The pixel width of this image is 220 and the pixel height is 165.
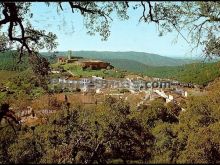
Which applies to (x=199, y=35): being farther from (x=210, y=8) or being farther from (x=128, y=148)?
(x=128, y=148)

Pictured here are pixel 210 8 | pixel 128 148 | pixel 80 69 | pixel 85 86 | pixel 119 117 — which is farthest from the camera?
pixel 80 69

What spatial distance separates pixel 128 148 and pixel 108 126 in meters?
5.32

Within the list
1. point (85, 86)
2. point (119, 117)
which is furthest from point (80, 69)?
point (119, 117)

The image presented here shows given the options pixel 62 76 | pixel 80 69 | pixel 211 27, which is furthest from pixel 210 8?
pixel 80 69

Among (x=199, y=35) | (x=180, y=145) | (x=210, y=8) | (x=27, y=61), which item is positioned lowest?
(x=180, y=145)

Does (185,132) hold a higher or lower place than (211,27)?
lower

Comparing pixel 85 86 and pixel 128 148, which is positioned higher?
pixel 128 148

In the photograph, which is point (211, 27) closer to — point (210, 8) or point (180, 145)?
point (210, 8)

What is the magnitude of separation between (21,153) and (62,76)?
446ft

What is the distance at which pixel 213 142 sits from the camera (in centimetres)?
3266

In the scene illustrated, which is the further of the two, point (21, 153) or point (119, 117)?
point (119, 117)

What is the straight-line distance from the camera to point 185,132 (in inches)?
1661

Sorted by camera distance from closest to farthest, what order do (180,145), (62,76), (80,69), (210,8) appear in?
(210,8) → (180,145) → (62,76) → (80,69)

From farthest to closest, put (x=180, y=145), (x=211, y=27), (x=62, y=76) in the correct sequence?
(x=62, y=76)
(x=180, y=145)
(x=211, y=27)
